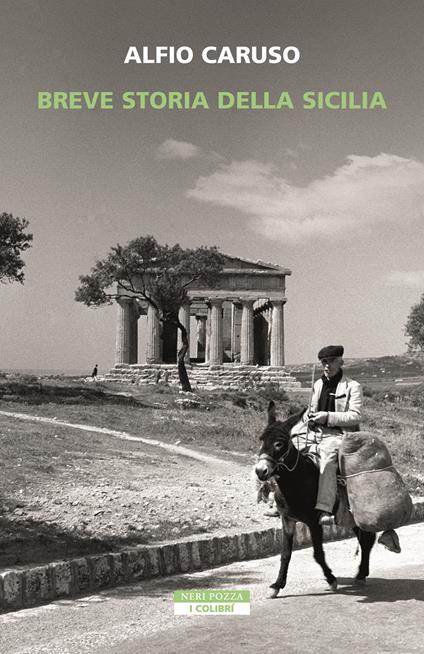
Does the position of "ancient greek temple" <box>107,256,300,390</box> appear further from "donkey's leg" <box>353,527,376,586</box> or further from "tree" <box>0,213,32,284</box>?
"donkey's leg" <box>353,527,376,586</box>

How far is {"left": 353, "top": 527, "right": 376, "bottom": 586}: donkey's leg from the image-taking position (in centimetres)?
798

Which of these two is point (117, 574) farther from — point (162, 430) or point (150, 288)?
point (150, 288)

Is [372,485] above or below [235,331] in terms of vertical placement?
below

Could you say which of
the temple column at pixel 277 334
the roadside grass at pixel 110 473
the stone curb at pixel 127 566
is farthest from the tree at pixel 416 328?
the stone curb at pixel 127 566

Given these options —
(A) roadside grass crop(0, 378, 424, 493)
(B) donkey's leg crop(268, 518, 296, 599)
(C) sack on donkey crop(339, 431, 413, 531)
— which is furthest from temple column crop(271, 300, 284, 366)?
(B) donkey's leg crop(268, 518, 296, 599)

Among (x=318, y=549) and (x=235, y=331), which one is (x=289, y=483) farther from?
(x=235, y=331)

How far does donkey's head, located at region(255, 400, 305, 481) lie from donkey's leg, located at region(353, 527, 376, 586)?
4.65ft

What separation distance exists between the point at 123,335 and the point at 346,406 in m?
55.0

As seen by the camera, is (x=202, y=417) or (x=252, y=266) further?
(x=252, y=266)

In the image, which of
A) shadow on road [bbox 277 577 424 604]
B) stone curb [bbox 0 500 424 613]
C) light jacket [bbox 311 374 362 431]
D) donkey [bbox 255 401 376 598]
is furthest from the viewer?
light jacket [bbox 311 374 362 431]

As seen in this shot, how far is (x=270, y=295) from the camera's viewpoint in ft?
209

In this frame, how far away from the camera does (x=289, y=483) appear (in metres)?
7.51

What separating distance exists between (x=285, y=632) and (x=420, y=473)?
13.5 m

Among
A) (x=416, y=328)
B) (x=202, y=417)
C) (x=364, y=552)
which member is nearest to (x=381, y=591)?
(x=364, y=552)
